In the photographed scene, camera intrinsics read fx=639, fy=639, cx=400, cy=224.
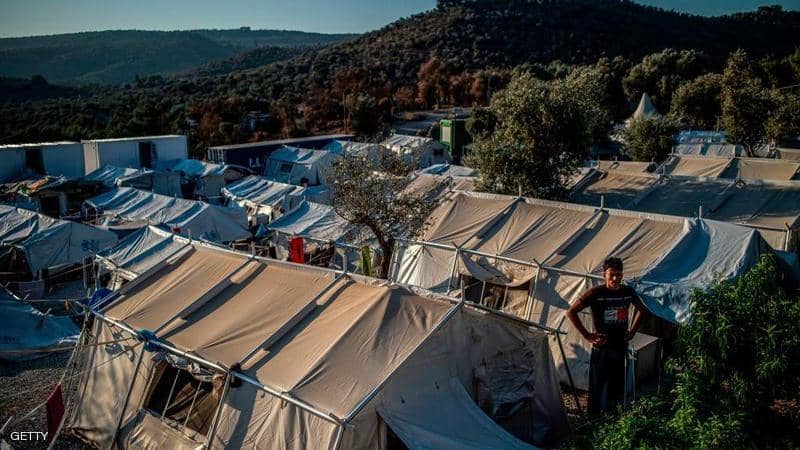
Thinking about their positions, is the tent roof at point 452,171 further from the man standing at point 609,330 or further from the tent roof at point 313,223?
the man standing at point 609,330

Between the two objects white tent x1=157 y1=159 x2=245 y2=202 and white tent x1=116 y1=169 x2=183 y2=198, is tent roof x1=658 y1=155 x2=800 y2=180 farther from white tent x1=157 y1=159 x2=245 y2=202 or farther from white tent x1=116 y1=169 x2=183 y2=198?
white tent x1=116 y1=169 x2=183 y2=198

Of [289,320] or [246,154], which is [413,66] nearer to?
A: [246,154]

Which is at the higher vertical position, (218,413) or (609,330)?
(609,330)

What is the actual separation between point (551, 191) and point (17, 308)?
39.6 ft

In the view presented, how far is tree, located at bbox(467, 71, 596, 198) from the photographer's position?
15.6 metres

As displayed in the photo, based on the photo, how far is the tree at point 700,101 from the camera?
3503 cm

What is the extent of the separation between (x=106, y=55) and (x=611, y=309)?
12713 centimetres

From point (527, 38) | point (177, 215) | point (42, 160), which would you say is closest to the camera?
point (177, 215)

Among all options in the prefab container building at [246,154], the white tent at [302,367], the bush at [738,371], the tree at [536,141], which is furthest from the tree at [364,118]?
the bush at [738,371]

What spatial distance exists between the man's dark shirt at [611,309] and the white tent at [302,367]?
107cm

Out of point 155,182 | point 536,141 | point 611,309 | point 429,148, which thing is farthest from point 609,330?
point 429,148

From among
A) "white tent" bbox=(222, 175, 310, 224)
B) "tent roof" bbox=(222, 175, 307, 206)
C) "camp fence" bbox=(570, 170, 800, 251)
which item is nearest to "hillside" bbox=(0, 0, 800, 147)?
"tent roof" bbox=(222, 175, 307, 206)

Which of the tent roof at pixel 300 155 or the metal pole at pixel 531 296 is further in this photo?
the tent roof at pixel 300 155

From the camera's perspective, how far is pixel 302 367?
22.9 feet
